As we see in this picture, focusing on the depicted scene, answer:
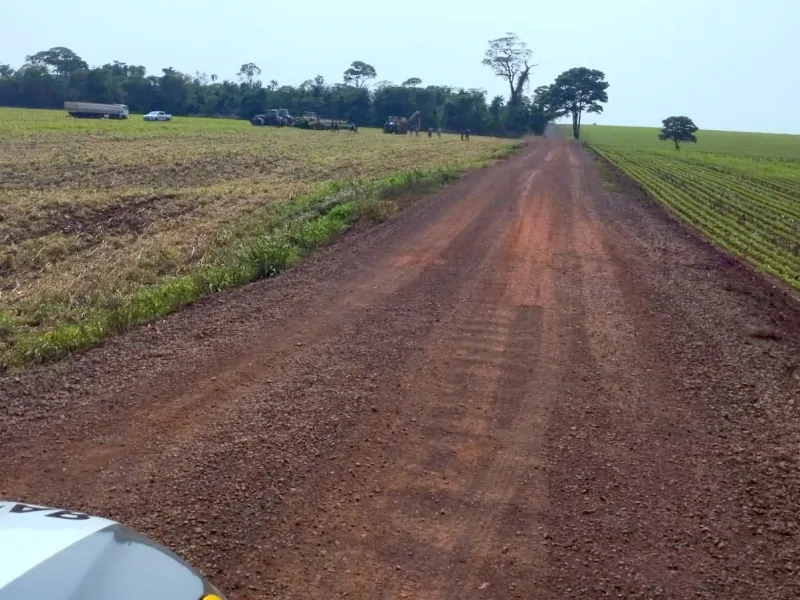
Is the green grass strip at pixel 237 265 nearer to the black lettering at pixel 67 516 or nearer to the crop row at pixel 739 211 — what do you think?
the black lettering at pixel 67 516

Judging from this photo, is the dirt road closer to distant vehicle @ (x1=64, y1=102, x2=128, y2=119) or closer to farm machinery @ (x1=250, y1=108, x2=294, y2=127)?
farm machinery @ (x1=250, y1=108, x2=294, y2=127)

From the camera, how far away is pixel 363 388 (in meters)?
6.66

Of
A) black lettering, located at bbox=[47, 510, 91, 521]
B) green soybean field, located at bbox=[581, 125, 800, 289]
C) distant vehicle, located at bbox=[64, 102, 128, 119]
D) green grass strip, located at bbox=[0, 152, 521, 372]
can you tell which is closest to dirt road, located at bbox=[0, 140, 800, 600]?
green grass strip, located at bbox=[0, 152, 521, 372]

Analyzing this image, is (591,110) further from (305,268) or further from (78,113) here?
(305,268)

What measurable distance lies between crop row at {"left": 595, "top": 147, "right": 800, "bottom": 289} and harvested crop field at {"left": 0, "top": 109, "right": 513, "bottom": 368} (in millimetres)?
6765

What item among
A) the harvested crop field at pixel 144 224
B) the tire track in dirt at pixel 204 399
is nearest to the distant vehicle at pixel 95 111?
the harvested crop field at pixel 144 224

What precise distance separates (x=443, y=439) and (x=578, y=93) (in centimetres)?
8298

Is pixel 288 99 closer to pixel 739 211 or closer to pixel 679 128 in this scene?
pixel 679 128

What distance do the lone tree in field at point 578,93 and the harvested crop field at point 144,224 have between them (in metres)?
54.9

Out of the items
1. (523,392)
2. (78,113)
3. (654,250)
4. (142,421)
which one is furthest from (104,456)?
(78,113)

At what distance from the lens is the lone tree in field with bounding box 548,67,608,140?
83.2 metres

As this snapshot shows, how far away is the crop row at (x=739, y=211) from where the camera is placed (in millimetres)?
14062

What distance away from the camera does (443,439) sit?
5.76 meters

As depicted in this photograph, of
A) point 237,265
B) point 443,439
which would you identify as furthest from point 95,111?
point 443,439
